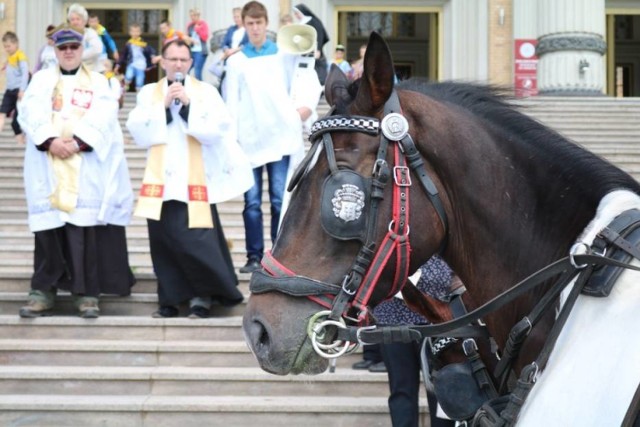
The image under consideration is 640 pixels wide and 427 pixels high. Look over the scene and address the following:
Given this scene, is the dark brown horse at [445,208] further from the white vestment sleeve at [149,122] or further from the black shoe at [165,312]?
the black shoe at [165,312]

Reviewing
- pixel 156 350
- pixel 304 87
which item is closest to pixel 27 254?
pixel 156 350

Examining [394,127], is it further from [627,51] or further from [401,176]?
[627,51]

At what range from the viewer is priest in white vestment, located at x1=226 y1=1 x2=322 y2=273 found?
312 inches

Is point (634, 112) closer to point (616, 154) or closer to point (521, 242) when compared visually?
point (616, 154)

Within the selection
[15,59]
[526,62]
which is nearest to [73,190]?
[15,59]

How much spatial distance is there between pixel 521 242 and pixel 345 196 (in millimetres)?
570

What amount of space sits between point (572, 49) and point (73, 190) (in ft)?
43.6

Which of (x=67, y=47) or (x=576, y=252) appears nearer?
(x=576, y=252)

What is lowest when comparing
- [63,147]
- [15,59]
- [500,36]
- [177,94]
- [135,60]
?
[63,147]

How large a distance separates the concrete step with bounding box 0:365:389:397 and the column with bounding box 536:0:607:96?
12.6m

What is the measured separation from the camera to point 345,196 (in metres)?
2.78

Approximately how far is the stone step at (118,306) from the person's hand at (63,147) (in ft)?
3.83

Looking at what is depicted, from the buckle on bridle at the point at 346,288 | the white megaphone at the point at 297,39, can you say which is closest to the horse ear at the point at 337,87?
the buckle on bridle at the point at 346,288

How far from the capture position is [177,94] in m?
7.23
